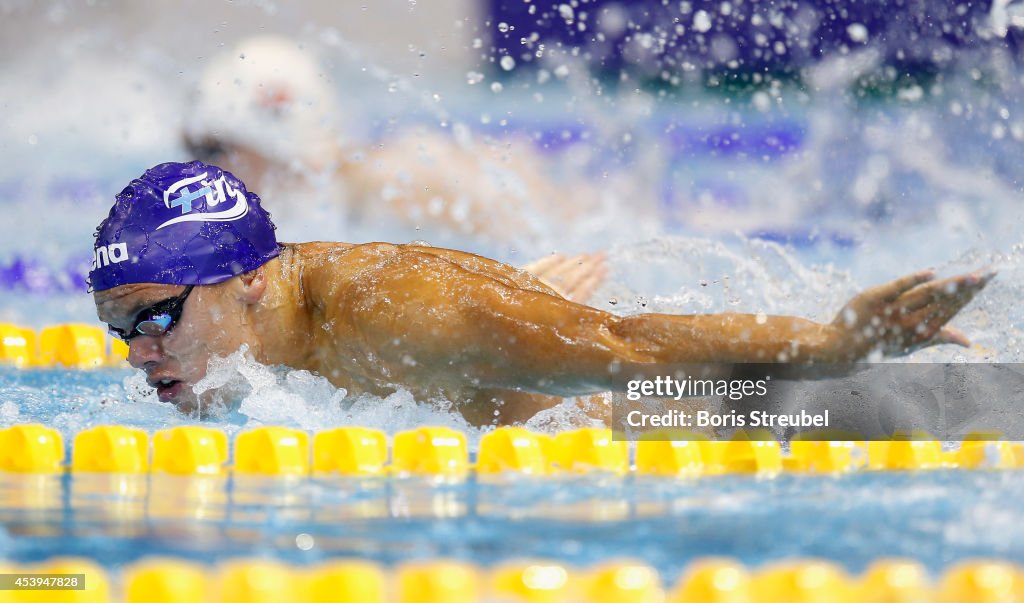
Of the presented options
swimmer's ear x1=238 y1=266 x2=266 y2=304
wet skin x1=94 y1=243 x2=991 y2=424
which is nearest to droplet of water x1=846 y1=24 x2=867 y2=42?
wet skin x1=94 y1=243 x2=991 y2=424

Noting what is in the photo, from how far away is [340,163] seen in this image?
7.89 m

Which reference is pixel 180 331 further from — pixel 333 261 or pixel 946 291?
pixel 946 291

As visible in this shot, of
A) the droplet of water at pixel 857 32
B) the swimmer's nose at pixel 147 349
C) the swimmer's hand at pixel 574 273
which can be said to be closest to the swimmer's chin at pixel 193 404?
the swimmer's nose at pixel 147 349

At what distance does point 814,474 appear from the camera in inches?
103

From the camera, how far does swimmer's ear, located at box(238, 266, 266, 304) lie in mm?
2934

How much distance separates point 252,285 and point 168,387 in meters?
0.34

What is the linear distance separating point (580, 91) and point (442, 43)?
1382 mm

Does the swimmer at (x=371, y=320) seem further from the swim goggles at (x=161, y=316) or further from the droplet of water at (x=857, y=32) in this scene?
the droplet of water at (x=857, y=32)

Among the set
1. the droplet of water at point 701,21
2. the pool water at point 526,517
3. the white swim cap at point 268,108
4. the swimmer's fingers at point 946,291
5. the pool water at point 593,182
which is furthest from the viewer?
the droplet of water at point 701,21

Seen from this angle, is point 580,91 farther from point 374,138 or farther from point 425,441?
point 425,441

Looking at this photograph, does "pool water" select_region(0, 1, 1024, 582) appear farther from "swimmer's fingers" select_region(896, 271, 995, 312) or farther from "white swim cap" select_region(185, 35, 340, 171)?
"white swim cap" select_region(185, 35, 340, 171)

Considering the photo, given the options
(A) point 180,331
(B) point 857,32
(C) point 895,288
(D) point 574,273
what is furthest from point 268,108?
(C) point 895,288

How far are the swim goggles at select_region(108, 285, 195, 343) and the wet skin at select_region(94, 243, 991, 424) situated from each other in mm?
17

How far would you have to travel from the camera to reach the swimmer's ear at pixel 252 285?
293cm
